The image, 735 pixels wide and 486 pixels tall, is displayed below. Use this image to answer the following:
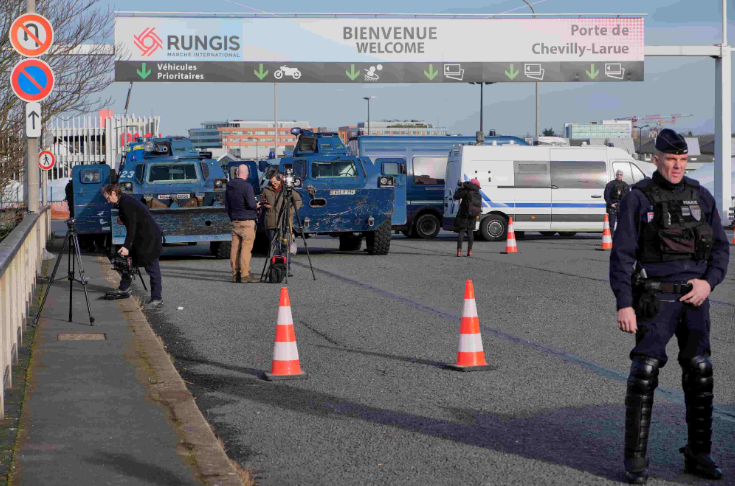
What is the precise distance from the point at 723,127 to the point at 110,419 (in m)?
27.5

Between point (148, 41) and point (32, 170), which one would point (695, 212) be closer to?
point (32, 170)

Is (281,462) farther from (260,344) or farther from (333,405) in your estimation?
(260,344)

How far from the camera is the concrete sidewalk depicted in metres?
5.23

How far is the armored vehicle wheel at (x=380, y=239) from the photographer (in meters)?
21.7

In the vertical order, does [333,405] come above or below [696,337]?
below

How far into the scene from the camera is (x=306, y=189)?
21188 mm

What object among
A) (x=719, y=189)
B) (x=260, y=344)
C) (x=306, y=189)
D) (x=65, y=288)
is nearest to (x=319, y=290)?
(x=65, y=288)

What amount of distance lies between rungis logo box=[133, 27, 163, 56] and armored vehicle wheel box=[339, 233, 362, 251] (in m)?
8.67

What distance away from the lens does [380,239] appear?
21.7 meters

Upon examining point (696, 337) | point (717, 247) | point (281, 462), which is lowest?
point (281, 462)

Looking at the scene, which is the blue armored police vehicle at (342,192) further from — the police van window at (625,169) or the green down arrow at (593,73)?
the green down arrow at (593,73)

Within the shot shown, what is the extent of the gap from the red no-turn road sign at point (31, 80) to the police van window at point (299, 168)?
8993mm

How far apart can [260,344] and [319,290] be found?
489cm

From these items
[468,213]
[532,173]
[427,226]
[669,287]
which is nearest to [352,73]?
[427,226]
